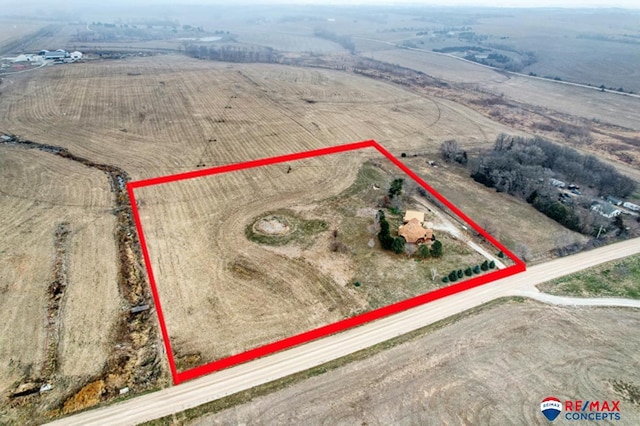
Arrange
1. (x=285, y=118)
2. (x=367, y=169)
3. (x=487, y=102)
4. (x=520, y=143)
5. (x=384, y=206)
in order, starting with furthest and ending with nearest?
1. (x=487, y=102)
2. (x=285, y=118)
3. (x=520, y=143)
4. (x=367, y=169)
5. (x=384, y=206)

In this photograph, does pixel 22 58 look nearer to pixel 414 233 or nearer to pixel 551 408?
pixel 414 233

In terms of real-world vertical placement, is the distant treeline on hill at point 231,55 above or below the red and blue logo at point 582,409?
above

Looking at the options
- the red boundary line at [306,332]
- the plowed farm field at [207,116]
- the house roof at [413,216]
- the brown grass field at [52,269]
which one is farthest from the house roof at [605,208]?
the brown grass field at [52,269]

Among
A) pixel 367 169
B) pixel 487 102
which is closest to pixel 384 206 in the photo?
pixel 367 169

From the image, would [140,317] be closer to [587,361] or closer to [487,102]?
[587,361]

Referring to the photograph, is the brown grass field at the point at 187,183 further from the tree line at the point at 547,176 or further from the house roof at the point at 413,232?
the house roof at the point at 413,232

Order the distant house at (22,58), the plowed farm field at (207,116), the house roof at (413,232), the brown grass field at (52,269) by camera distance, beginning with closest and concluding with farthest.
→ 1. the brown grass field at (52,269)
2. the house roof at (413,232)
3. the plowed farm field at (207,116)
4. the distant house at (22,58)
